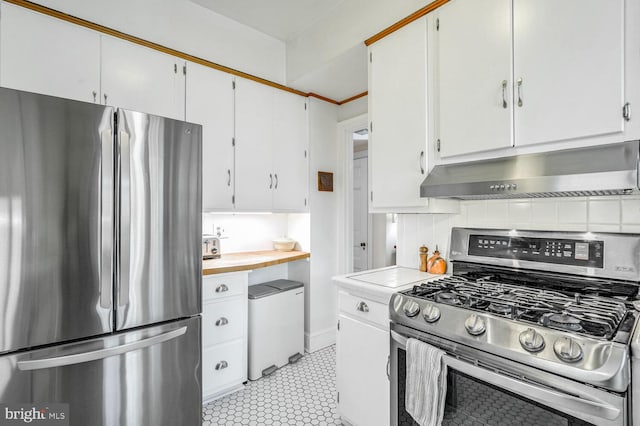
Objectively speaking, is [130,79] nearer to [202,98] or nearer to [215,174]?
[202,98]

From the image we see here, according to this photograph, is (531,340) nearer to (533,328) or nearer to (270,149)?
(533,328)

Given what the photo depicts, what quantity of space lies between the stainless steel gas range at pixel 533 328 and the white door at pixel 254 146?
5.41 ft

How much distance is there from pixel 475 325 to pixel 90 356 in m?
1.59

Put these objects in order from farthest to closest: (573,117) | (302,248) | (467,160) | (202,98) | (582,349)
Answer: (302,248)
(202,98)
(467,160)
(573,117)
(582,349)

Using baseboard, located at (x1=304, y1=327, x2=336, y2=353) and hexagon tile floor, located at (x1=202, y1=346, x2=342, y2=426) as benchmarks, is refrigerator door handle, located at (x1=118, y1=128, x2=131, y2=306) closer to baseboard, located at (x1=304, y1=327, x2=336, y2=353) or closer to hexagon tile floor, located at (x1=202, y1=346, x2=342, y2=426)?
hexagon tile floor, located at (x1=202, y1=346, x2=342, y2=426)

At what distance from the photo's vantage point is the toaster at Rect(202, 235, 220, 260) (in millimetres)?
2622

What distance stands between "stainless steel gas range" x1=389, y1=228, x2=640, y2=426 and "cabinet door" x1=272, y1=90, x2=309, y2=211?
1.66m

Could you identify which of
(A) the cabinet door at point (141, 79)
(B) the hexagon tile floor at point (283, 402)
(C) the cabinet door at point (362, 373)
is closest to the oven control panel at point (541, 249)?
(C) the cabinet door at point (362, 373)

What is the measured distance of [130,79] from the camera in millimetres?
2102

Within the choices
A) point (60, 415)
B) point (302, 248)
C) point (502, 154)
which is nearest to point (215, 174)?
point (302, 248)

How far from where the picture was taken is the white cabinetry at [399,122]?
1830mm

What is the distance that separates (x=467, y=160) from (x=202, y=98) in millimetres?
1963

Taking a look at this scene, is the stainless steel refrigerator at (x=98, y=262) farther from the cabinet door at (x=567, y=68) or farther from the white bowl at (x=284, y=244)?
the cabinet door at (x=567, y=68)

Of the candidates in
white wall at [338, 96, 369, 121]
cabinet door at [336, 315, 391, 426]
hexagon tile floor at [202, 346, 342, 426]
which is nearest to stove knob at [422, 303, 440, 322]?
cabinet door at [336, 315, 391, 426]
